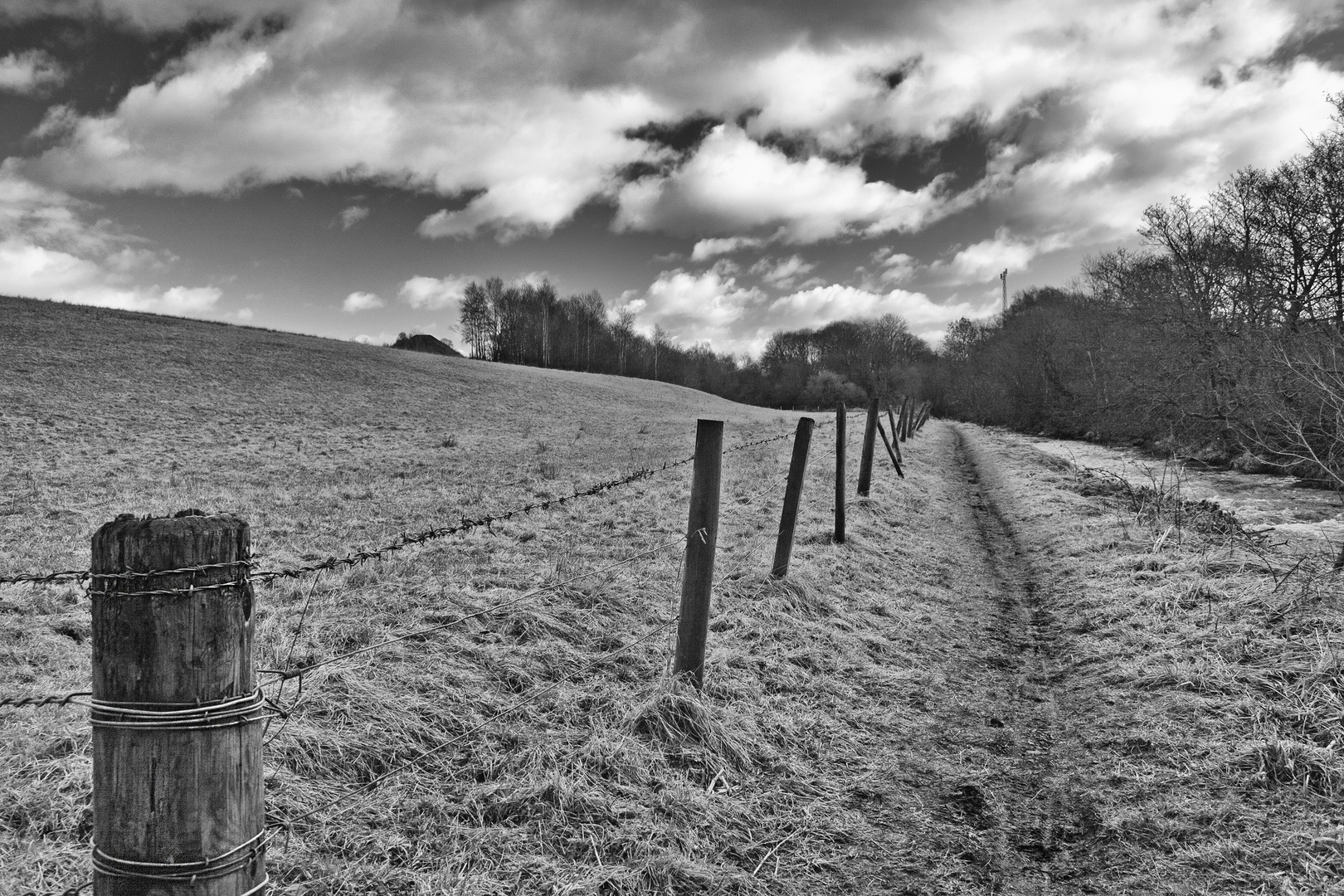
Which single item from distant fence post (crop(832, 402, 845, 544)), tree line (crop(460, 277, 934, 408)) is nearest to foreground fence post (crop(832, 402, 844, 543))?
distant fence post (crop(832, 402, 845, 544))

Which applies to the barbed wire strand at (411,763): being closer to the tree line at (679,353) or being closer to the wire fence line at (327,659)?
the wire fence line at (327,659)

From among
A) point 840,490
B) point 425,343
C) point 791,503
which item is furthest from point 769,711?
point 425,343

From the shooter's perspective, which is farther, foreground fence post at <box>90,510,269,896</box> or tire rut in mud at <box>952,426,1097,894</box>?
tire rut in mud at <box>952,426,1097,894</box>

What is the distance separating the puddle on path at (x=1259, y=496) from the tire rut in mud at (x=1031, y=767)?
4.56 meters

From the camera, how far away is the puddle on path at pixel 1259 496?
1096cm

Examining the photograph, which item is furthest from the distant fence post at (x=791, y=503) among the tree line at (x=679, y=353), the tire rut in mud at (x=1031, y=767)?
the tree line at (x=679, y=353)

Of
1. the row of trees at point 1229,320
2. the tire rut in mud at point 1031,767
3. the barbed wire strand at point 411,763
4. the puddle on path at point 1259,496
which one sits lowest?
the tire rut in mud at point 1031,767

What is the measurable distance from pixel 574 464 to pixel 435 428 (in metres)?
10.8

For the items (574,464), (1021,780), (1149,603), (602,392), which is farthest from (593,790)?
(602,392)

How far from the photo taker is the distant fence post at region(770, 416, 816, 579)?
21.8 ft

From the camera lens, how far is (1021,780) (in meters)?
4.06

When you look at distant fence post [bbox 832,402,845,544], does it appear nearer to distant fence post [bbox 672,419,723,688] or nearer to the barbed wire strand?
the barbed wire strand

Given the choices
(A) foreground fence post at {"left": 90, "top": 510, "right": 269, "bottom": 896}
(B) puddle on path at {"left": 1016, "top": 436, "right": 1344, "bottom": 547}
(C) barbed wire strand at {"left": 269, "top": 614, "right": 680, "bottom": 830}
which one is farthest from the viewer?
(B) puddle on path at {"left": 1016, "top": 436, "right": 1344, "bottom": 547}

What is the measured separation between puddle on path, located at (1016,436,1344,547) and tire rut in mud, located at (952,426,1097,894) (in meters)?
4.56
